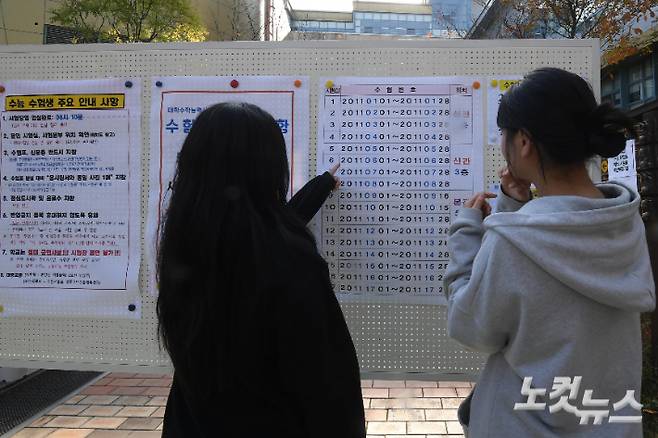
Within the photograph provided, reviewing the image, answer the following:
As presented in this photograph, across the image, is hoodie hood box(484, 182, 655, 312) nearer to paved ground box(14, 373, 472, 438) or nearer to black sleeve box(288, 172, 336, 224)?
black sleeve box(288, 172, 336, 224)

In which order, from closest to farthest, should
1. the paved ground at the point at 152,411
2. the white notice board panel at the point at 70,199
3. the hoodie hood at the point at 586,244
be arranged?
the hoodie hood at the point at 586,244, the white notice board panel at the point at 70,199, the paved ground at the point at 152,411

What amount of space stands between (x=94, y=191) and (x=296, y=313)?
1566mm

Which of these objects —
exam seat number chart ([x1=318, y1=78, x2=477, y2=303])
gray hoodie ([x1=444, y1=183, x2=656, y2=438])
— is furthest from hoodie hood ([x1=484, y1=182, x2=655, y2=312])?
exam seat number chart ([x1=318, y1=78, x2=477, y2=303])

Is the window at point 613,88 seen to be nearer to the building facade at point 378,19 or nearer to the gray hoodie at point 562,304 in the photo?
the gray hoodie at point 562,304

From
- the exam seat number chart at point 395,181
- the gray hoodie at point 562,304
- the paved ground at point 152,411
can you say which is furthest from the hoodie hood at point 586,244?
the paved ground at point 152,411

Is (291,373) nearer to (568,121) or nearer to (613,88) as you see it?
(568,121)

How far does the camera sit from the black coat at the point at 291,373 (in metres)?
1.21

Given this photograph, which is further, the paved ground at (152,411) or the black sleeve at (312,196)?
the paved ground at (152,411)

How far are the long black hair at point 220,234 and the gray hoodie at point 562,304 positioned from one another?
0.46 m

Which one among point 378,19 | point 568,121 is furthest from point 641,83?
point 378,19

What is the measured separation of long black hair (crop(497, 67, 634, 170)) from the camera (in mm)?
1238

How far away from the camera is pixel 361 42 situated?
→ 2.22 metres

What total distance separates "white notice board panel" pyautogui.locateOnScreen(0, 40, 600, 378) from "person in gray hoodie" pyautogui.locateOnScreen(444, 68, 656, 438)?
894 millimetres

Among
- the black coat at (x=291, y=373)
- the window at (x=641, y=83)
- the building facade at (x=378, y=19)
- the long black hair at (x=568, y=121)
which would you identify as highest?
the building facade at (x=378, y=19)
